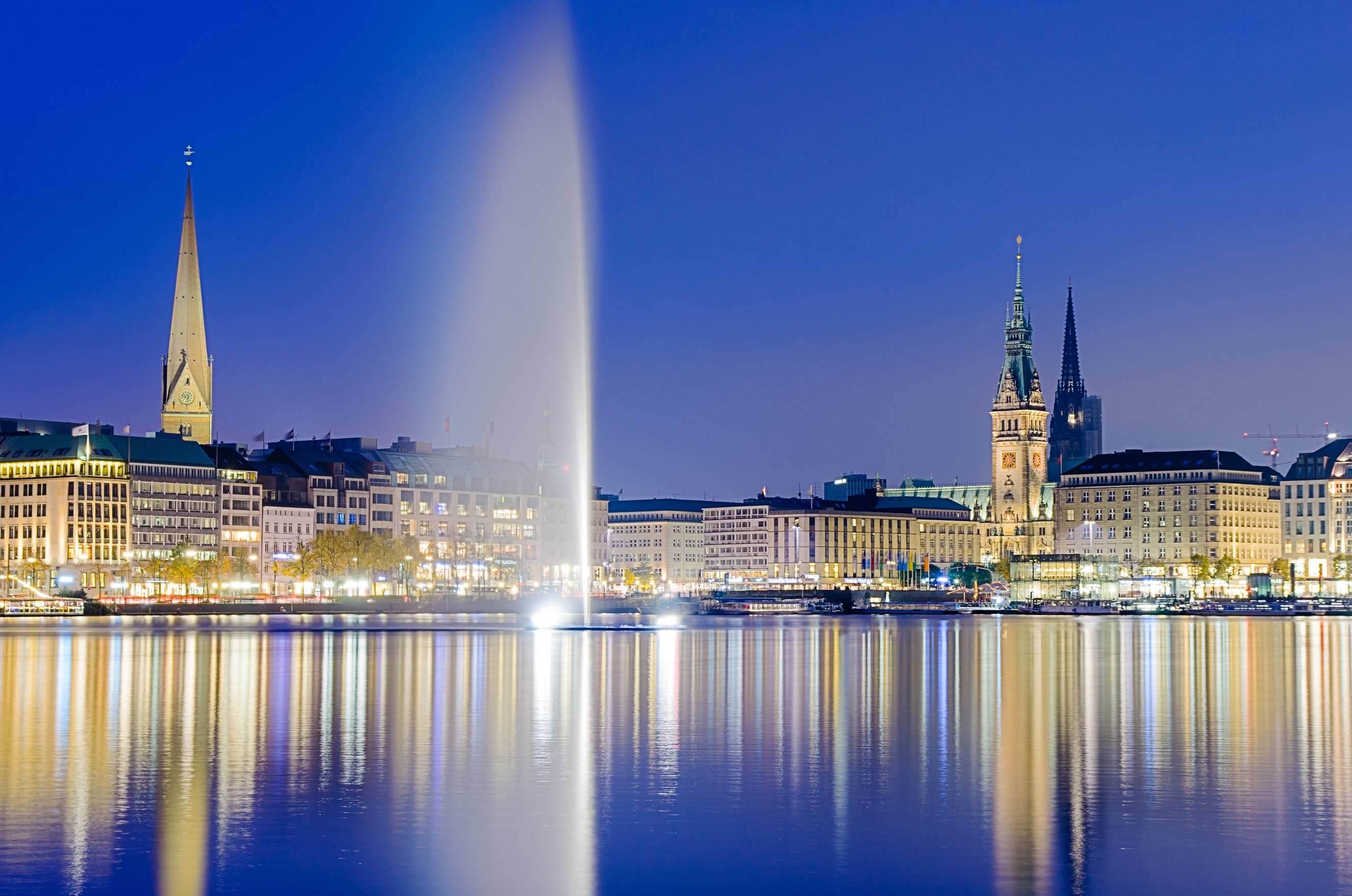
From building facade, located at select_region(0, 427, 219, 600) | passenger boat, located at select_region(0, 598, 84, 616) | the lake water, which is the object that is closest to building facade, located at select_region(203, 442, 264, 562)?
building facade, located at select_region(0, 427, 219, 600)

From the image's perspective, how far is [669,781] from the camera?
32.3 metres

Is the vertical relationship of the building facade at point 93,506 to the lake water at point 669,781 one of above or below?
above

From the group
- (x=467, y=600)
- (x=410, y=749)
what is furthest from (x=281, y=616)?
(x=410, y=749)

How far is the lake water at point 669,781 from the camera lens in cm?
2345

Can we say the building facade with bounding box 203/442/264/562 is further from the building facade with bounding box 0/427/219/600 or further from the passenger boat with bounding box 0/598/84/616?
the passenger boat with bounding box 0/598/84/616

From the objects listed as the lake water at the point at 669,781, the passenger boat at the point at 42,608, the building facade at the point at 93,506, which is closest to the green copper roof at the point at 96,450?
the building facade at the point at 93,506

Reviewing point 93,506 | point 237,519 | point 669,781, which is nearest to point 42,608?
point 93,506

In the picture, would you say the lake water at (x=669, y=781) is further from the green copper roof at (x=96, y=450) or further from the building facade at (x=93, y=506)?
the green copper roof at (x=96, y=450)

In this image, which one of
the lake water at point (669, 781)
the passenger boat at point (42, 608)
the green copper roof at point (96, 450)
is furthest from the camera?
the green copper roof at point (96, 450)

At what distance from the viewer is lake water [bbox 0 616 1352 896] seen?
23.5m

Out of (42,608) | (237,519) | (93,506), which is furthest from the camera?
(237,519)

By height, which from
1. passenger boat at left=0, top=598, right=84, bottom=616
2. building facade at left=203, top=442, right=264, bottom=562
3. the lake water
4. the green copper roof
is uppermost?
the green copper roof

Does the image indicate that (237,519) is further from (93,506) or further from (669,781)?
(669,781)

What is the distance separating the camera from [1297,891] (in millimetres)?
22016
